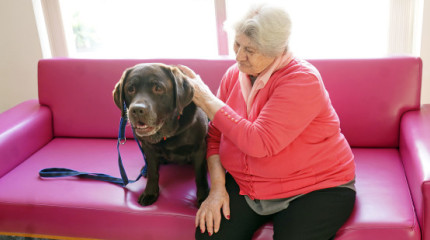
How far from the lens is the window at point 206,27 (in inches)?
101

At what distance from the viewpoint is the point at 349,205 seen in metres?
1.53

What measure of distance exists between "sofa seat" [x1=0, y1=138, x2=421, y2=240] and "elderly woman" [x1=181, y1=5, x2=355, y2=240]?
102 millimetres

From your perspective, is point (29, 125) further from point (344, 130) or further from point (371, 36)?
point (371, 36)

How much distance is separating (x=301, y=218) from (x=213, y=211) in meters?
0.31

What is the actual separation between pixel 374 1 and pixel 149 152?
5.48ft

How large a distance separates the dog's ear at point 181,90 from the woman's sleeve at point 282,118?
217 millimetres

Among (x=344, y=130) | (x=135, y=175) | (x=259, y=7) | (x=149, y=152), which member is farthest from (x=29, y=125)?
(x=344, y=130)

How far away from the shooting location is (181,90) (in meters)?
1.61

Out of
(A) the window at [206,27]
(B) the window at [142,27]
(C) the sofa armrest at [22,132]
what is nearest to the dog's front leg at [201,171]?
(A) the window at [206,27]

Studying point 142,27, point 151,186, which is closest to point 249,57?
point 151,186

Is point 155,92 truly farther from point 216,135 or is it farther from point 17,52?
point 17,52

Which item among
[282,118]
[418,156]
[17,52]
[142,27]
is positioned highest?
[142,27]

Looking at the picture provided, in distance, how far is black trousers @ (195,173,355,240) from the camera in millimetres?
1444

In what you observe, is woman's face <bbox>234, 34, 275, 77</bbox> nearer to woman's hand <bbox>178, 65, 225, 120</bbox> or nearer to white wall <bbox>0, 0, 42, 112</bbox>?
woman's hand <bbox>178, 65, 225, 120</bbox>
